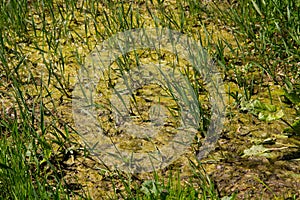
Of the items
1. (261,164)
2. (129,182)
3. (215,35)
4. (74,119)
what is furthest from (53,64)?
(261,164)

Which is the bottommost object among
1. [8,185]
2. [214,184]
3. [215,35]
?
[214,184]

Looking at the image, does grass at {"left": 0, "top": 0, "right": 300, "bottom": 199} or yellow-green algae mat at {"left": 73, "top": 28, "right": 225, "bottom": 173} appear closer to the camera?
grass at {"left": 0, "top": 0, "right": 300, "bottom": 199}

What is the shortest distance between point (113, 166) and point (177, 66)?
78 cm

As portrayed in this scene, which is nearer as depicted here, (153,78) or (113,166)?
(113,166)

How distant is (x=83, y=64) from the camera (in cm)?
278

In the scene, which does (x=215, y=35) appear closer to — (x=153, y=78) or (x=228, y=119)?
(x=153, y=78)

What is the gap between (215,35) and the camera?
2928mm

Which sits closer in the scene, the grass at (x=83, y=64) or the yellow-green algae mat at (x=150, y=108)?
the grass at (x=83, y=64)

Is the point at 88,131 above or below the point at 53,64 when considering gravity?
below

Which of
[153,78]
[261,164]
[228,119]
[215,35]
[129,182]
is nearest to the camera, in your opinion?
[129,182]

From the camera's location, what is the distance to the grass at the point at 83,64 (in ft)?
6.26

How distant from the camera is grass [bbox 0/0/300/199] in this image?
191cm

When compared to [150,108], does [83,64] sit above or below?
above

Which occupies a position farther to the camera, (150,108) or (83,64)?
(83,64)
